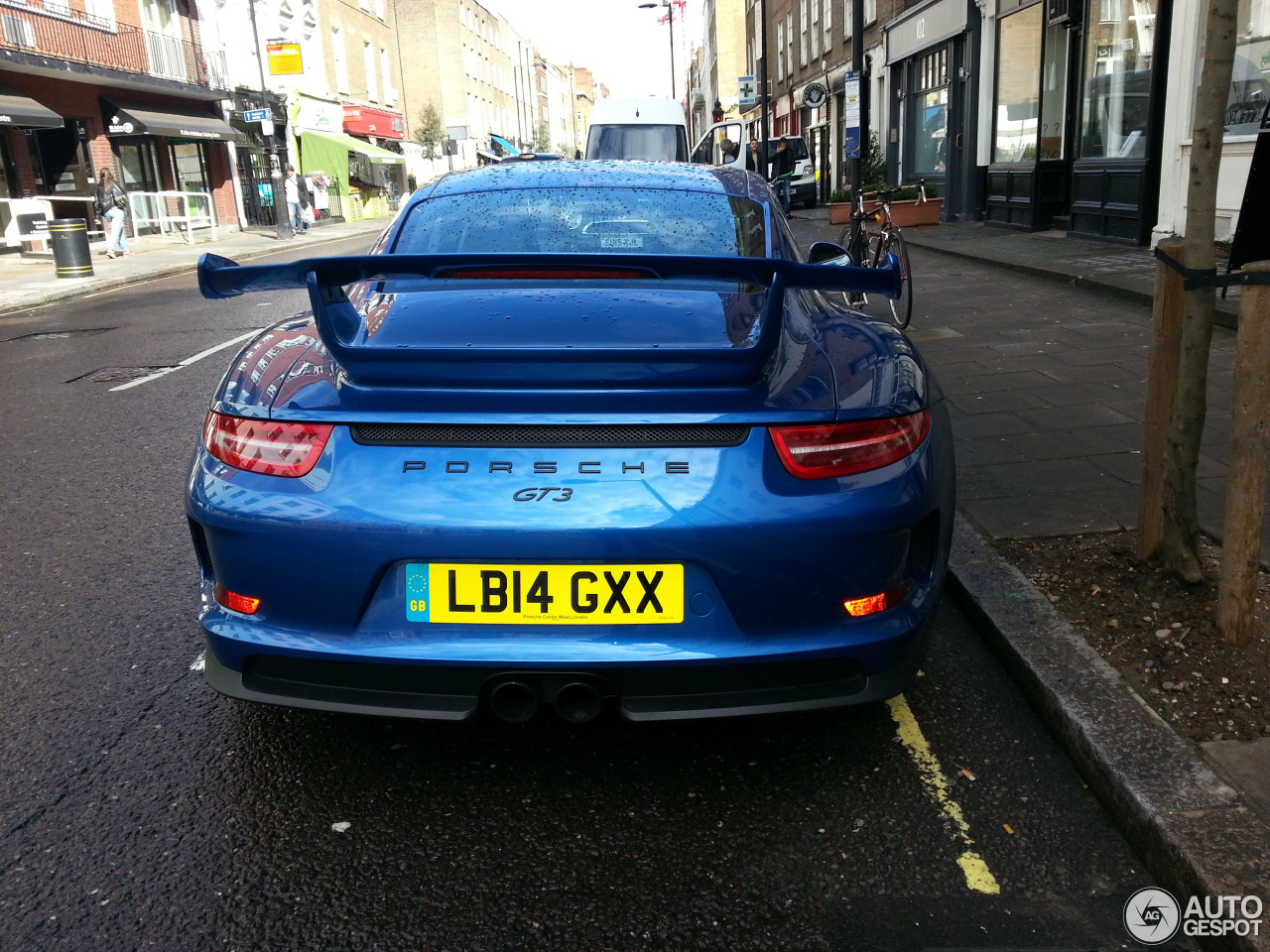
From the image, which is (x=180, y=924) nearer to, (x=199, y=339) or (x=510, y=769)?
(x=510, y=769)

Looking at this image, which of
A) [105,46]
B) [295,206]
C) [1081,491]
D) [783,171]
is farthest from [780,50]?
[1081,491]

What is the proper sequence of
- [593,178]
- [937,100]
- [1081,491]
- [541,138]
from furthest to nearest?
[541,138], [937,100], [1081,491], [593,178]

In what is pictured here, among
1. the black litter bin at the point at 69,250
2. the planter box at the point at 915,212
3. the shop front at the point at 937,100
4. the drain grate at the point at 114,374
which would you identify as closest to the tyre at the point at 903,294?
the drain grate at the point at 114,374

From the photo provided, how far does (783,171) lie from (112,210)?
1567 cm

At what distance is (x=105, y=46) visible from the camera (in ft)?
92.8

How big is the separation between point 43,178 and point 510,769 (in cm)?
2992

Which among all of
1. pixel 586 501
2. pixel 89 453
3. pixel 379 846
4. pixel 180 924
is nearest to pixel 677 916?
pixel 379 846

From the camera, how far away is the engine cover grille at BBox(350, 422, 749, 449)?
7.38ft

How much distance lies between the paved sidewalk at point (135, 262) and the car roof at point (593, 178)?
13471mm

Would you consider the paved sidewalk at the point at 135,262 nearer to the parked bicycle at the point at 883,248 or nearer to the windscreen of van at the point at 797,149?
the parked bicycle at the point at 883,248

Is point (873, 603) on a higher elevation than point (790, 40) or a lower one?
lower

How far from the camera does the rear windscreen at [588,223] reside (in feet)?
10.6

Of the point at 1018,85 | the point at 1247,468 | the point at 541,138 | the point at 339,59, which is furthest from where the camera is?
the point at 541,138

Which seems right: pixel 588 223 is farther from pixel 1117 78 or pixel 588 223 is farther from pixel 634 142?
pixel 634 142
